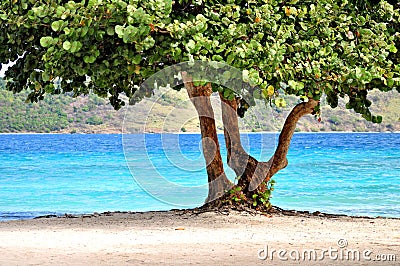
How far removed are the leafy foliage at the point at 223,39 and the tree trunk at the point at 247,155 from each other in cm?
226

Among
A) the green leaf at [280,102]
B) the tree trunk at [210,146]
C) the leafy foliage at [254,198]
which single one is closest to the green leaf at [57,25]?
the green leaf at [280,102]

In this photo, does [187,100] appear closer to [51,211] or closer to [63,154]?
[51,211]

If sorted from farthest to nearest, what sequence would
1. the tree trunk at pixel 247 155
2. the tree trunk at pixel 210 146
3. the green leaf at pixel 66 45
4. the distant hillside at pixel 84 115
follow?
1. the distant hillside at pixel 84 115
2. the tree trunk at pixel 247 155
3. the tree trunk at pixel 210 146
4. the green leaf at pixel 66 45

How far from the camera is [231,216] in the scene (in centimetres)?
Answer: 1114

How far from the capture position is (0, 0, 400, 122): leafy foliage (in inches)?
328

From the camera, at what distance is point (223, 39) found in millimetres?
8688

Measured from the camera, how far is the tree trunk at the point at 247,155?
39.2ft

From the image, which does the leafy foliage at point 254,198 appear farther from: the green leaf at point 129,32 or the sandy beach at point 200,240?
the green leaf at point 129,32

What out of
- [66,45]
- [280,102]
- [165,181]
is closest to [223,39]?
[280,102]

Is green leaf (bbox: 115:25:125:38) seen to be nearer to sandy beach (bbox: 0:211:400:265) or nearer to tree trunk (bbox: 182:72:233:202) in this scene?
sandy beach (bbox: 0:211:400:265)

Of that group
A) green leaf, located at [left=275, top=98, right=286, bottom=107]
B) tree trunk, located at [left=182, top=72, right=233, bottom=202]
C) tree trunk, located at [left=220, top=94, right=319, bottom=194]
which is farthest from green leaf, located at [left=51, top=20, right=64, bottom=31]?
tree trunk, located at [left=220, top=94, right=319, bottom=194]

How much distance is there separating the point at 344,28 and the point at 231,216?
3526mm

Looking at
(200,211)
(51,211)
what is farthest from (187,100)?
(51,211)

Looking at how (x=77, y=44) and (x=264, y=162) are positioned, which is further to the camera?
(x=264, y=162)
